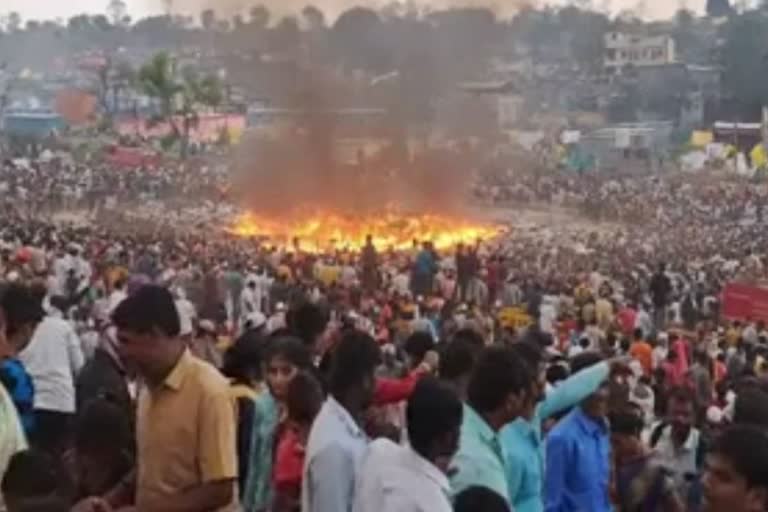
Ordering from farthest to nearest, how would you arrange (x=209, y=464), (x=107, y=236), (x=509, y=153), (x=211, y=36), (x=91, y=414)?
(x=509, y=153), (x=211, y=36), (x=107, y=236), (x=91, y=414), (x=209, y=464)

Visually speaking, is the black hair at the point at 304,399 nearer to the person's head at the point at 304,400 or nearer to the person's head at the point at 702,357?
the person's head at the point at 304,400

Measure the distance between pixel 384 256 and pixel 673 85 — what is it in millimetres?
64195

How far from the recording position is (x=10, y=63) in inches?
6511

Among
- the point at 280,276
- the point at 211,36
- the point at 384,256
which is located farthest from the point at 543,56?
the point at 280,276

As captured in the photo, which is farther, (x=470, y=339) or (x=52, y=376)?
(x=52, y=376)

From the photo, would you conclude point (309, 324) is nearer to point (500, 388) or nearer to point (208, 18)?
point (500, 388)

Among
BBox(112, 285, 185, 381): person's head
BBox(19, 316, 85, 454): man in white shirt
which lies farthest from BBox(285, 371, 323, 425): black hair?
BBox(19, 316, 85, 454): man in white shirt

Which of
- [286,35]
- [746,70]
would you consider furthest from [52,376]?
[746,70]

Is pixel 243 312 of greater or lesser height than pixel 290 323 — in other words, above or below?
below

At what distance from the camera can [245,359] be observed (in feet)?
23.1

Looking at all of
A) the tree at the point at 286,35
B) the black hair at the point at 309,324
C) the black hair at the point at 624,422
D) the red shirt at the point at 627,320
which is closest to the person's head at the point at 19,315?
the black hair at the point at 309,324

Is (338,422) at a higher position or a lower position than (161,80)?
higher

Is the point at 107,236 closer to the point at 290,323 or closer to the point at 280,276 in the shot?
the point at 280,276

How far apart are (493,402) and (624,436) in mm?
1380
